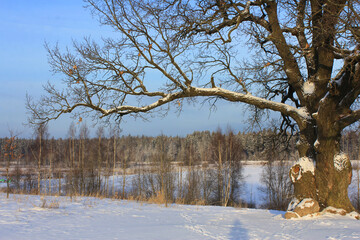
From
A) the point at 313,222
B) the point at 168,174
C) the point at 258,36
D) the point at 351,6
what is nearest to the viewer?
the point at 351,6

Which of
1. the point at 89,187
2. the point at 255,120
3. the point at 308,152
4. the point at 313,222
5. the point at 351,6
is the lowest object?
the point at 89,187

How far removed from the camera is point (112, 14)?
27.1 ft

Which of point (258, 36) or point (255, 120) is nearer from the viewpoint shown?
point (258, 36)

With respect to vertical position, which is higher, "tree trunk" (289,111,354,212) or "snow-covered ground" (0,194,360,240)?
"tree trunk" (289,111,354,212)

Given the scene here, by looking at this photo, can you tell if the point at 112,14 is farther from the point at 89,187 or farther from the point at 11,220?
the point at 89,187

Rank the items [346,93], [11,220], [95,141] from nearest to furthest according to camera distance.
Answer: [11,220], [346,93], [95,141]

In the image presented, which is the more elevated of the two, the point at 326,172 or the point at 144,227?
the point at 326,172

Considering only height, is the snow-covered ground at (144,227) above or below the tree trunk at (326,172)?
below

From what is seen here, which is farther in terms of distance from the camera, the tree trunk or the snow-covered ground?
the tree trunk

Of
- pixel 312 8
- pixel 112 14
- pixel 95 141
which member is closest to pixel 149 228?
pixel 112 14

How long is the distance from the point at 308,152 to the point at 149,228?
494cm

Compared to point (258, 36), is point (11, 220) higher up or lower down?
lower down

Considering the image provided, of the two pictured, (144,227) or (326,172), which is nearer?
(144,227)

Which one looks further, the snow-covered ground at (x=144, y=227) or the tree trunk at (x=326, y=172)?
the tree trunk at (x=326, y=172)
